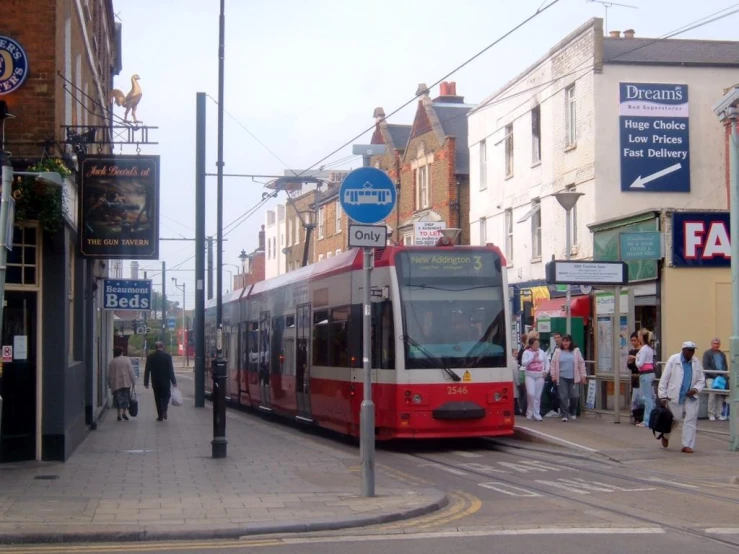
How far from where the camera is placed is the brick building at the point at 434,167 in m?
42.5

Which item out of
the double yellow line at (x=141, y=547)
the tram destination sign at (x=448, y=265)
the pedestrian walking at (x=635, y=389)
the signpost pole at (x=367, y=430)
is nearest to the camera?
the double yellow line at (x=141, y=547)

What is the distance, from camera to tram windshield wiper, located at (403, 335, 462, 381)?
54.0ft

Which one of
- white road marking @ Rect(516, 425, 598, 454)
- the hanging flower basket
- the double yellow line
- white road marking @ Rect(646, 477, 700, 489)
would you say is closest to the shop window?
the hanging flower basket

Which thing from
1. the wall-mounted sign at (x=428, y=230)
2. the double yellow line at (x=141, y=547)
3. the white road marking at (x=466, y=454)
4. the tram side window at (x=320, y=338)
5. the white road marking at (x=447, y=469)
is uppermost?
the wall-mounted sign at (x=428, y=230)

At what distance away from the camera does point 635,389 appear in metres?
21.0

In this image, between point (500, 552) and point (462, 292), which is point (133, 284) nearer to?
point (462, 292)

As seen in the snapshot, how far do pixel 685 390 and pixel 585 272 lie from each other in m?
4.54

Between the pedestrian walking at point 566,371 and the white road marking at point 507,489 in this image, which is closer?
the white road marking at point 507,489

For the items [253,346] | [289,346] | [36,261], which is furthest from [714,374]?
[36,261]

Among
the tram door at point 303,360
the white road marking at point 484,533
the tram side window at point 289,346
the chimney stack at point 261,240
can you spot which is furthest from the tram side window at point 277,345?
the chimney stack at point 261,240

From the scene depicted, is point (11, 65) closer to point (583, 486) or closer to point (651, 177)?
point (583, 486)

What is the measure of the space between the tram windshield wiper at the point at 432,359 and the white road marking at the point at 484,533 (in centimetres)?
686

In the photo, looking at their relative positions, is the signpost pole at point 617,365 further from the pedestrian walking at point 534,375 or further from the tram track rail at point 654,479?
the tram track rail at point 654,479

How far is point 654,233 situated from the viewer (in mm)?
23078
